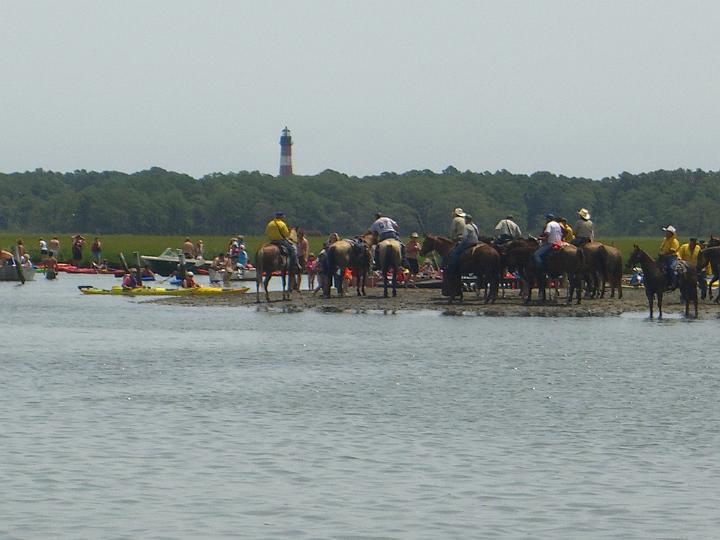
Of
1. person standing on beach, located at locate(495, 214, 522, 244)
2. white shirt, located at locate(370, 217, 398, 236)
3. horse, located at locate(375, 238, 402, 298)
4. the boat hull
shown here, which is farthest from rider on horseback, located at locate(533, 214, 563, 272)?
the boat hull

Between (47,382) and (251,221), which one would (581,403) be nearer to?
(47,382)

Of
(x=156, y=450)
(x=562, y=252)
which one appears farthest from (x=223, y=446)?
(x=562, y=252)

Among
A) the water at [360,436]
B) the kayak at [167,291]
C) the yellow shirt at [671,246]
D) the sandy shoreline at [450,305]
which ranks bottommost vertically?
the water at [360,436]

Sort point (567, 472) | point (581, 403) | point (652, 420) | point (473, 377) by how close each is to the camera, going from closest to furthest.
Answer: point (567, 472) < point (652, 420) < point (581, 403) < point (473, 377)

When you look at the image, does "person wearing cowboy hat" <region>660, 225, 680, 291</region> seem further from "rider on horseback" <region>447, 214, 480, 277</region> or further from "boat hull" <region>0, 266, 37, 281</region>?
"boat hull" <region>0, 266, 37, 281</region>

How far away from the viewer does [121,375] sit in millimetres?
21984

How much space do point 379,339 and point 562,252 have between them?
8.16 m

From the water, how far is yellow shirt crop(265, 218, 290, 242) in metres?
7.17

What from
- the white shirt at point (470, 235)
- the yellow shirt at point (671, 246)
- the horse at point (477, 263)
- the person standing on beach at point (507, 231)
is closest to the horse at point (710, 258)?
the yellow shirt at point (671, 246)

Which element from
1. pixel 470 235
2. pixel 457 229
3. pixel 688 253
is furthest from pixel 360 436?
pixel 688 253

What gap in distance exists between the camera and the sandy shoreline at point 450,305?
34.9 metres

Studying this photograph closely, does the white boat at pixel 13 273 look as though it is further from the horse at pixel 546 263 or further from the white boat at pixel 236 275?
the horse at pixel 546 263

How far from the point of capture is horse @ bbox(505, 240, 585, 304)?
1395 inches

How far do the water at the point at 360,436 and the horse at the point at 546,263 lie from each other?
20.7 ft
